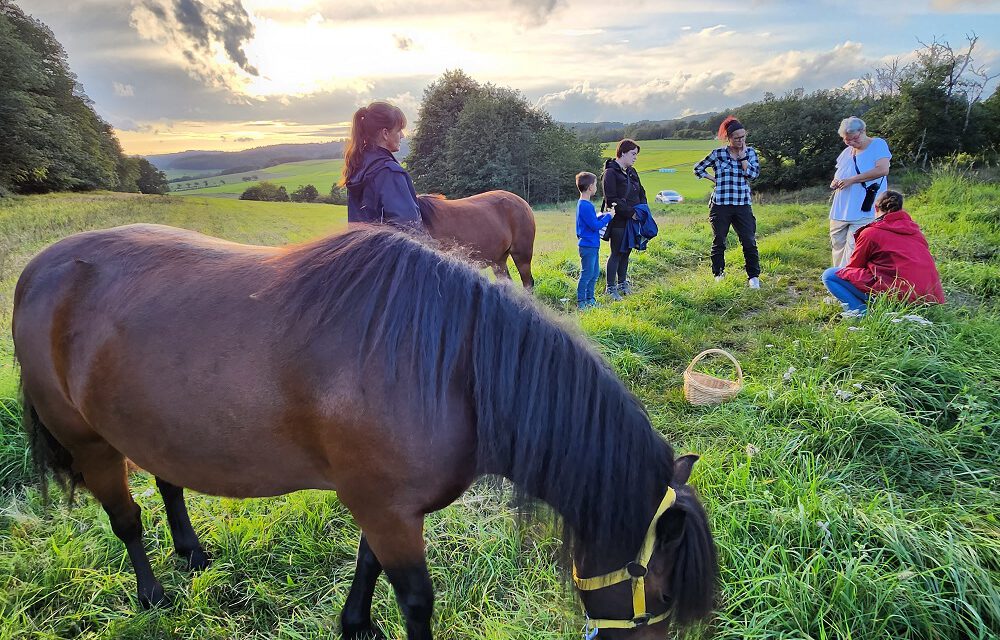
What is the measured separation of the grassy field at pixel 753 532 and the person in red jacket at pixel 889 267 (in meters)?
0.27

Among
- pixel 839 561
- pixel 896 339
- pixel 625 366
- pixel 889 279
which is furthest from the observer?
pixel 889 279

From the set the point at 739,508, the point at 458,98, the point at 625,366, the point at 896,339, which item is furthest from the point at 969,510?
the point at 458,98

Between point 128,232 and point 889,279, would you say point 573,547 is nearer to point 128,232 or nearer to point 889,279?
point 128,232

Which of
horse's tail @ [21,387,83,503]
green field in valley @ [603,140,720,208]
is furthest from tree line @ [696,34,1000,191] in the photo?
horse's tail @ [21,387,83,503]

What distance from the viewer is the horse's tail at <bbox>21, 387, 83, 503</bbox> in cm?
222

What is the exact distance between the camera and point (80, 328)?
5.99 feet

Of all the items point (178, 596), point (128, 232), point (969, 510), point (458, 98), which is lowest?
point (178, 596)

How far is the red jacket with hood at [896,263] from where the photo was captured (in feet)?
13.6

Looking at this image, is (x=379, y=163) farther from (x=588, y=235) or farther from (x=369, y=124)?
(x=588, y=235)

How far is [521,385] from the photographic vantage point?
4.64 feet

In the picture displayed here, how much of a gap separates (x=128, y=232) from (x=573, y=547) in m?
2.32

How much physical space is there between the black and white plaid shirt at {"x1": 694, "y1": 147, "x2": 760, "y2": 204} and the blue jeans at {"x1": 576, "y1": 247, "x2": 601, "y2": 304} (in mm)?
1873

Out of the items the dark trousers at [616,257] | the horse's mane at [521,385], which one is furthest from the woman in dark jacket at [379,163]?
the dark trousers at [616,257]

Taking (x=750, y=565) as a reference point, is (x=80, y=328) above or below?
above
